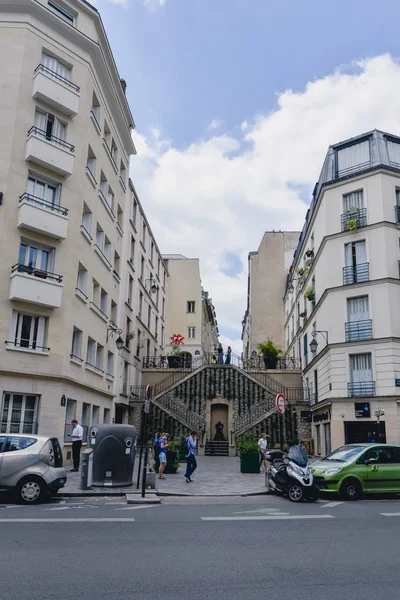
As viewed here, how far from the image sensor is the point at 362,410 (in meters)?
24.5

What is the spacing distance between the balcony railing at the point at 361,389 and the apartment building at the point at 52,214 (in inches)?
446

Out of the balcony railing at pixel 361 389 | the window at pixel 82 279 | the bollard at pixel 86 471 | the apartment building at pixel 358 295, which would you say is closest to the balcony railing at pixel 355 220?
the apartment building at pixel 358 295

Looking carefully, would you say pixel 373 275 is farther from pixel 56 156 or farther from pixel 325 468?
pixel 56 156

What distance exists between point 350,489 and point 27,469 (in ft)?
27.1

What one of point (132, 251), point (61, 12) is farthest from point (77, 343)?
point (61, 12)

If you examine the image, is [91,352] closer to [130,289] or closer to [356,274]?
[130,289]

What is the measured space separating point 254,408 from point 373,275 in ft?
38.6

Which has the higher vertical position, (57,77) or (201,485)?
(57,77)

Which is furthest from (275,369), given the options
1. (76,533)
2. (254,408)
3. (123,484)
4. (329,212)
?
(76,533)

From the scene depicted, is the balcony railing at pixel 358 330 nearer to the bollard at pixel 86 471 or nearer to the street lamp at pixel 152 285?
the bollard at pixel 86 471

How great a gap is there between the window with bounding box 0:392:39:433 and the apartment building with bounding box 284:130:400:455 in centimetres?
1284

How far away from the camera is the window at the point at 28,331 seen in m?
19.0

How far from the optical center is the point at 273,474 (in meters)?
14.2

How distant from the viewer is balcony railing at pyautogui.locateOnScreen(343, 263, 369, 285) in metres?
26.0
